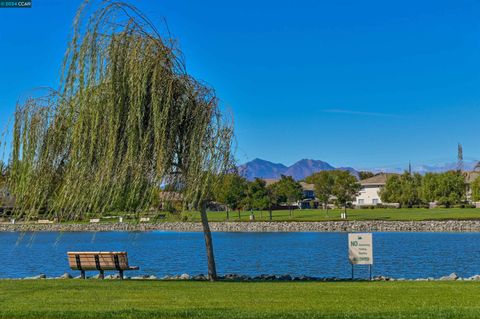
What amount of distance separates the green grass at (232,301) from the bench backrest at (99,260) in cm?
257

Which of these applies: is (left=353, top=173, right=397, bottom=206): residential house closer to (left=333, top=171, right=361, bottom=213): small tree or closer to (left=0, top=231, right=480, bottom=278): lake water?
(left=333, top=171, right=361, bottom=213): small tree

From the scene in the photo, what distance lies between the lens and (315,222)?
237 feet

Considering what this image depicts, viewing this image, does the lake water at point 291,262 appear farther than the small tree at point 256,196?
No

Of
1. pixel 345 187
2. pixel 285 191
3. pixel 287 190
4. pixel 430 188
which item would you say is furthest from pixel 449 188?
pixel 285 191

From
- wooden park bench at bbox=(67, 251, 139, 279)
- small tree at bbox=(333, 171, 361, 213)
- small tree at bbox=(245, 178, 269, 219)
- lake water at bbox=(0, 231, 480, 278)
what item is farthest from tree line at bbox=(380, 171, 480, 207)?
wooden park bench at bbox=(67, 251, 139, 279)

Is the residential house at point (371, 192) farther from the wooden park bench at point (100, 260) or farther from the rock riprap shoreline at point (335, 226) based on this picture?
the wooden park bench at point (100, 260)

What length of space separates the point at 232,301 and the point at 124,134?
5.59 m

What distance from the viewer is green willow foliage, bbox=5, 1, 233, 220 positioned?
50.2ft

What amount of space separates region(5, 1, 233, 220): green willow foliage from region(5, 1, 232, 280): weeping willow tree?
26mm

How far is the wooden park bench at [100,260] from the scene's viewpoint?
1881 centimetres

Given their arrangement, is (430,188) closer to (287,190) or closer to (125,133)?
(287,190)

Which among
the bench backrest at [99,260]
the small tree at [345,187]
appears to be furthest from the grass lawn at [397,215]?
the bench backrest at [99,260]

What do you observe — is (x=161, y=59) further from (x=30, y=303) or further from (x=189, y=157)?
(x=30, y=303)

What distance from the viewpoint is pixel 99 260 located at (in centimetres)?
1916
